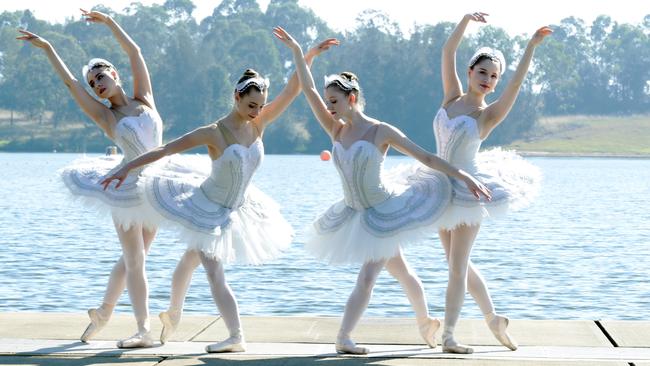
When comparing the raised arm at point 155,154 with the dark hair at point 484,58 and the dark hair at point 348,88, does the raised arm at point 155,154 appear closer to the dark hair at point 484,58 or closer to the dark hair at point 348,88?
the dark hair at point 348,88

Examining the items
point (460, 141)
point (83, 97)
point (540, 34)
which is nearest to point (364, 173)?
point (460, 141)

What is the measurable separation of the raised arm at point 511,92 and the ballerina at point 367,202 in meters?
0.48

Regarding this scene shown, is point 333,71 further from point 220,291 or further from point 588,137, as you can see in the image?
point 220,291

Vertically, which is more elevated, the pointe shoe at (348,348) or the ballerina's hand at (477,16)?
the ballerina's hand at (477,16)

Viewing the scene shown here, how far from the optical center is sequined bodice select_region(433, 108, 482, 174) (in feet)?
26.0

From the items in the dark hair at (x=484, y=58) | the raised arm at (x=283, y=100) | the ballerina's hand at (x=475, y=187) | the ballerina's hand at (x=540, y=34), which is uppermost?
the ballerina's hand at (x=540, y=34)

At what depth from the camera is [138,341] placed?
797 centimetres

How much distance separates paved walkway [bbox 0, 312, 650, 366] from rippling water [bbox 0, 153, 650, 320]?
0.91m

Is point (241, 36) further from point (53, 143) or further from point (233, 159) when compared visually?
point (233, 159)

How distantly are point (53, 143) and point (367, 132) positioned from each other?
10357 centimetres

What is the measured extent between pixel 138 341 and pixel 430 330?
6.00 feet

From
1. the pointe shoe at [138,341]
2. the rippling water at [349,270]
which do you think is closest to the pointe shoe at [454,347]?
the pointe shoe at [138,341]

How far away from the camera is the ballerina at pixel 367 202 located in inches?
302

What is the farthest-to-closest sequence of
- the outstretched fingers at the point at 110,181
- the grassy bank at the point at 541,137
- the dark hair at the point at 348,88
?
the grassy bank at the point at 541,137 < the dark hair at the point at 348,88 < the outstretched fingers at the point at 110,181
